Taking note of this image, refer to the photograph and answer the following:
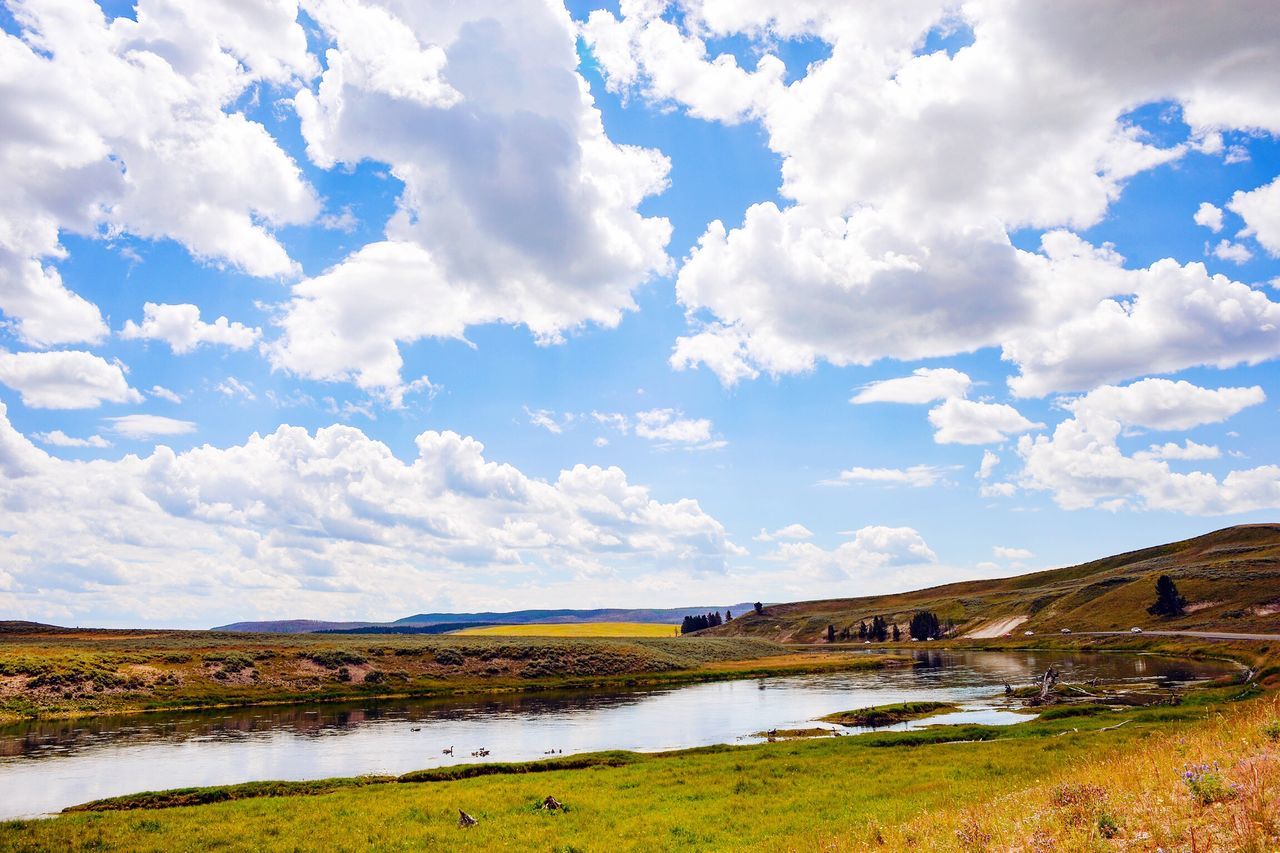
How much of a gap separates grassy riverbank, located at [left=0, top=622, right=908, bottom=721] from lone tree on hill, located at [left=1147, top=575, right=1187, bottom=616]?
66944 millimetres

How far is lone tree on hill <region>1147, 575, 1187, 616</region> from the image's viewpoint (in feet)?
493

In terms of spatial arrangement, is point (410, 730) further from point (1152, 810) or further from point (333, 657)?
point (1152, 810)

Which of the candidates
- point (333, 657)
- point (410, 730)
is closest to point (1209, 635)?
point (410, 730)

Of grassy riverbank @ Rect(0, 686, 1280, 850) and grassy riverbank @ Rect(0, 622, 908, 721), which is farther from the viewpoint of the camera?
grassy riverbank @ Rect(0, 622, 908, 721)

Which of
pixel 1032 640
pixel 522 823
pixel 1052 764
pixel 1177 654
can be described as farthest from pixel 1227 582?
pixel 522 823

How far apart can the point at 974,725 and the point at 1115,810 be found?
39.5m

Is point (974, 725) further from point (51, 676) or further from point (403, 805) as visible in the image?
point (51, 676)

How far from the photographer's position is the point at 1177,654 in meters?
98.6

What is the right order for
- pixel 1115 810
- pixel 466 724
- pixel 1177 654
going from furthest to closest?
pixel 1177 654
pixel 466 724
pixel 1115 810

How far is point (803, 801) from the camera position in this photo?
1070 inches

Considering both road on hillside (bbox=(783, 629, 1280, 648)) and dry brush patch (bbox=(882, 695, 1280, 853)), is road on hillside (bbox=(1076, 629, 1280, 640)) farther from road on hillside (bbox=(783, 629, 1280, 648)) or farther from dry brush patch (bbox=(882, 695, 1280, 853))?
dry brush patch (bbox=(882, 695, 1280, 853))

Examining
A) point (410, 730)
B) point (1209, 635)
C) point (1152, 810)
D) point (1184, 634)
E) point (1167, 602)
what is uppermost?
point (1152, 810)

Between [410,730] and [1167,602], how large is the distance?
16581 centimetres

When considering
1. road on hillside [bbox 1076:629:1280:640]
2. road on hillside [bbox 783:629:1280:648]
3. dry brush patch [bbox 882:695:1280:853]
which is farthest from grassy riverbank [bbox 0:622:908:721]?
dry brush patch [bbox 882:695:1280:853]
